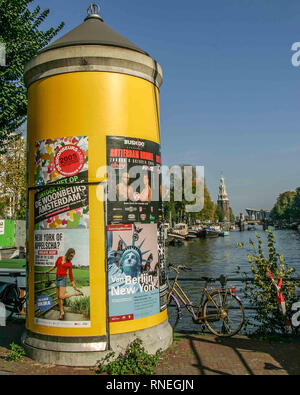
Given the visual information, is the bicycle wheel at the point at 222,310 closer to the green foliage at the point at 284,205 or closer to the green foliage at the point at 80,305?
the green foliage at the point at 80,305

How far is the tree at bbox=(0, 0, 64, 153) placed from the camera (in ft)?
35.4

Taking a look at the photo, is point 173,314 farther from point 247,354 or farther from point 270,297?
point 247,354

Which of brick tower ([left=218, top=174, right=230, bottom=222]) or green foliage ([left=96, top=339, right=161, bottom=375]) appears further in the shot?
brick tower ([left=218, top=174, right=230, bottom=222])

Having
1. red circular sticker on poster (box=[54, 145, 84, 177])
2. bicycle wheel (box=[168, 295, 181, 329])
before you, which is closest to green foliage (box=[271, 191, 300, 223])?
bicycle wheel (box=[168, 295, 181, 329])

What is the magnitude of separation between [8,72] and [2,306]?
6.50 meters

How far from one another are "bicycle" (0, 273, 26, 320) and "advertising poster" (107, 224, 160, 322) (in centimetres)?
409

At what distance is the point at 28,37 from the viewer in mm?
11797

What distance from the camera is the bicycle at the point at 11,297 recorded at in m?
9.16

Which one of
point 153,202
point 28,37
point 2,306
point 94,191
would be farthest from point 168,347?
point 28,37

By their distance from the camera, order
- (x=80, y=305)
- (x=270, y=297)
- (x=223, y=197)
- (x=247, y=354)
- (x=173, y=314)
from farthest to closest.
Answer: (x=223, y=197) → (x=173, y=314) → (x=270, y=297) → (x=247, y=354) → (x=80, y=305)

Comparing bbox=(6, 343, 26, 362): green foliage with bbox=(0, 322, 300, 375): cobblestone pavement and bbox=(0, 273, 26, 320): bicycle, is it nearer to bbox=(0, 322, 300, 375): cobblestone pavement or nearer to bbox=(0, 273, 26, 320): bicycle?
bbox=(0, 322, 300, 375): cobblestone pavement

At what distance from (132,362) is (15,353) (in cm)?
192

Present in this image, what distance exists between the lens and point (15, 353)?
6.16 m

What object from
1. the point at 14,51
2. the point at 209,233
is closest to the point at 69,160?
the point at 14,51
